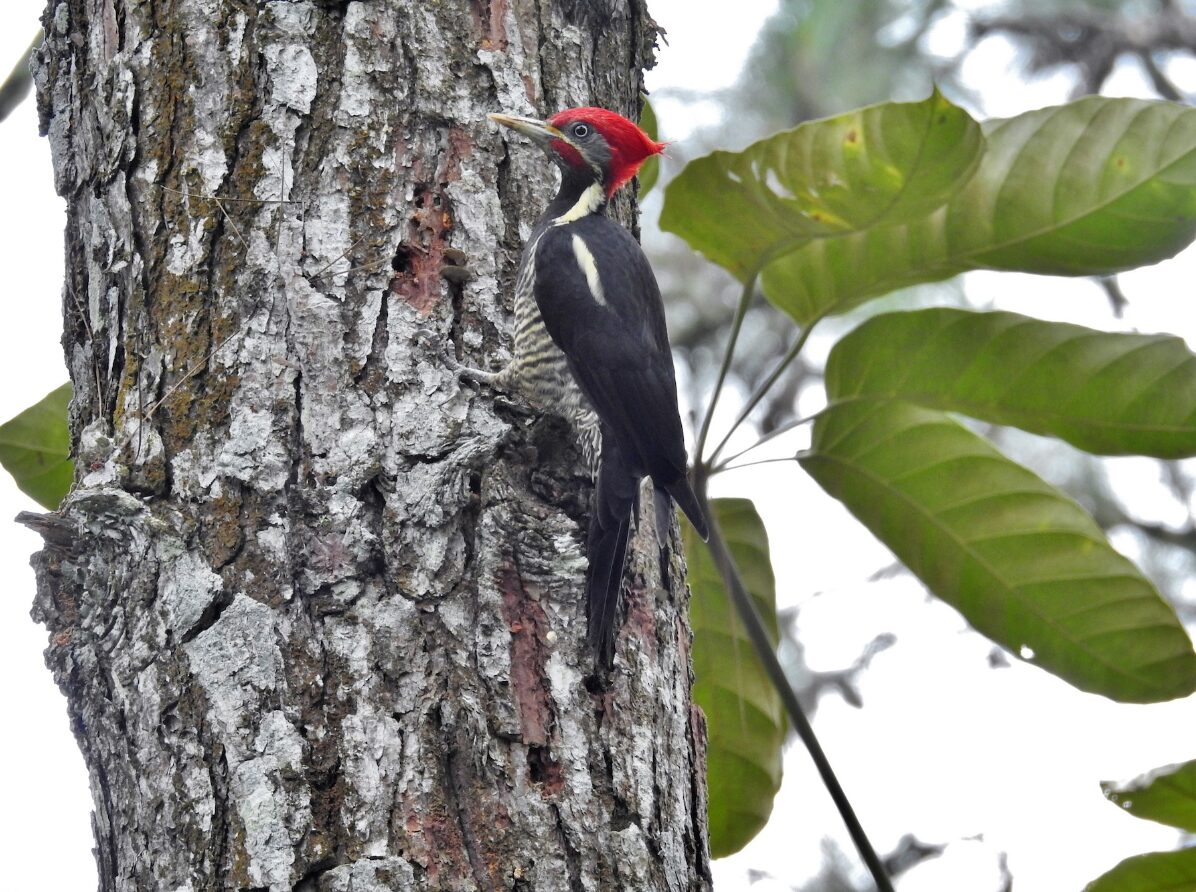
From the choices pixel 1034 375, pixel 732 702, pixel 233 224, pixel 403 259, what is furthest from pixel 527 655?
pixel 1034 375

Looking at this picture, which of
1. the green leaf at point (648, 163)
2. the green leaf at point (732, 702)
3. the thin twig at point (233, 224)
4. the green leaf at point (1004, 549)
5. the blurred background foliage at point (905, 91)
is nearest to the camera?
the thin twig at point (233, 224)

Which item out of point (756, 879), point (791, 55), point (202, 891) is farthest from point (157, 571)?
point (791, 55)

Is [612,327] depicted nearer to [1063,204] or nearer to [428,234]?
[428,234]

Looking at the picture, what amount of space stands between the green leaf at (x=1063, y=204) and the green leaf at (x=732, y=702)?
0.61m

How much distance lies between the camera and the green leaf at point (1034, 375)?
2238mm

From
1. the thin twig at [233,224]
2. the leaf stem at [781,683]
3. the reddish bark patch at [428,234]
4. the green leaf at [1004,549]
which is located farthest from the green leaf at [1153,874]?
the thin twig at [233,224]

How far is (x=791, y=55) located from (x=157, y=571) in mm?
4287

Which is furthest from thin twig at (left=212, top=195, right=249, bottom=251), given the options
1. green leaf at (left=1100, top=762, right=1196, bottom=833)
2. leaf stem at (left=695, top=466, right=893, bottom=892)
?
green leaf at (left=1100, top=762, right=1196, bottom=833)

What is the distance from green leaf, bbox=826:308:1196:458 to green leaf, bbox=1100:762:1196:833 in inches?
23.6

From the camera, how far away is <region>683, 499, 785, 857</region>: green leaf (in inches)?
98.9

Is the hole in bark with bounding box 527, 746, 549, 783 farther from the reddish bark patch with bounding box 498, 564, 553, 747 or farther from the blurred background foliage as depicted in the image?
the blurred background foliage

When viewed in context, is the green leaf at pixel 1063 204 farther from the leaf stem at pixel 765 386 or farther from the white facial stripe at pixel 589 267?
the white facial stripe at pixel 589 267

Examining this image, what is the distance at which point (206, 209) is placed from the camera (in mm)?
1914

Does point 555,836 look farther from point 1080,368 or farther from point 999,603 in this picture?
point 1080,368
